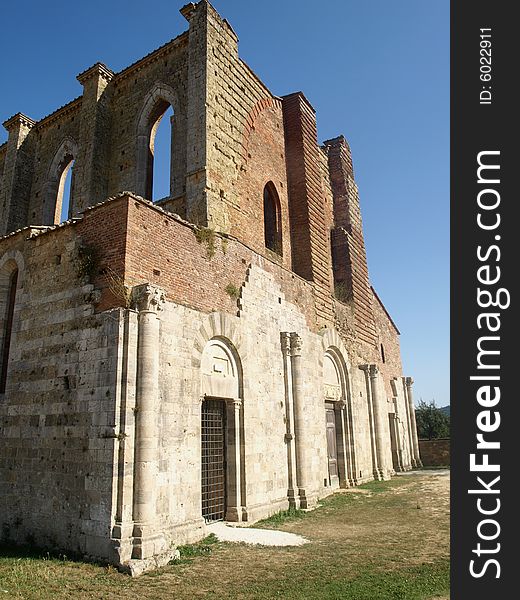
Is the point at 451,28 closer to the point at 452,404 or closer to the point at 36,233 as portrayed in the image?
the point at 452,404

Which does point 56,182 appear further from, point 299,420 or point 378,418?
point 378,418

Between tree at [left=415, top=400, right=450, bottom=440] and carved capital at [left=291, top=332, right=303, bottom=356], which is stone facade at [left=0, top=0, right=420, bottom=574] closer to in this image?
carved capital at [left=291, top=332, right=303, bottom=356]

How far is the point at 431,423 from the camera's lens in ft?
119

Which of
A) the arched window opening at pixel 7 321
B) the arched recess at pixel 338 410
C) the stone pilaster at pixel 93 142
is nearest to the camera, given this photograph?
the arched window opening at pixel 7 321

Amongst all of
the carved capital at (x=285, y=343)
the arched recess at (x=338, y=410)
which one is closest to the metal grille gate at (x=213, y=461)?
the carved capital at (x=285, y=343)

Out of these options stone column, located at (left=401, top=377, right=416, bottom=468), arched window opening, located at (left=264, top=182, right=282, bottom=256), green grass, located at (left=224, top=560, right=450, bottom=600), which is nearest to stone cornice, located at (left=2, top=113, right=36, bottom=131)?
arched window opening, located at (left=264, top=182, right=282, bottom=256)

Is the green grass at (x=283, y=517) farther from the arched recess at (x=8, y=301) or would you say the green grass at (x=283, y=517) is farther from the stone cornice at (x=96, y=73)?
the stone cornice at (x=96, y=73)

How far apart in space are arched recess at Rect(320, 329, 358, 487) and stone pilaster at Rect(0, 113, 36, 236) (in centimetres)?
1181

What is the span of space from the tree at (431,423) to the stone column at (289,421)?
26.5m

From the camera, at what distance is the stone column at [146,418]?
714 centimetres

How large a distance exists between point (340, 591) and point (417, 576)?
1.23 m

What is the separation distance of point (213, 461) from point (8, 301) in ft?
18.9

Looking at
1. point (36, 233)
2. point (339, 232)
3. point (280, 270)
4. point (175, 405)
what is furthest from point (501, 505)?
point (339, 232)

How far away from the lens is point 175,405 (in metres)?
8.55
